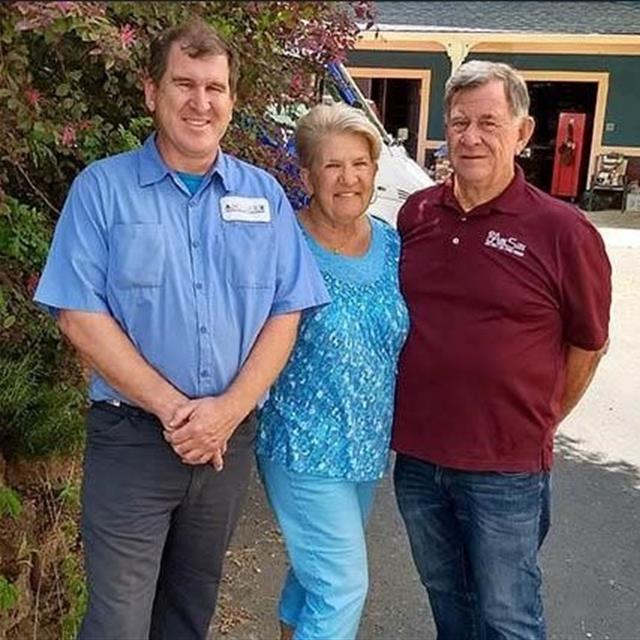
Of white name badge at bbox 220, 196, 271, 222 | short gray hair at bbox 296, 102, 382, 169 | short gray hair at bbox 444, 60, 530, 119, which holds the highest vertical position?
short gray hair at bbox 444, 60, 530, 119

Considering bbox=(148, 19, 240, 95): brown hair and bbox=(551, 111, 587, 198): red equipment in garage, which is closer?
bbox=(148, 19, 240, 95): brown hair

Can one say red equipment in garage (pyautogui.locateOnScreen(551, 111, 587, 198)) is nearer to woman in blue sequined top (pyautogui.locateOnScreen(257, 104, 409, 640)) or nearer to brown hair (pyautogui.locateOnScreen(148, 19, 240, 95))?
woman in blue sequined top (pyautogui.locateOnScreen(257, 104, 409, 640))

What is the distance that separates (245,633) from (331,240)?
1614mm

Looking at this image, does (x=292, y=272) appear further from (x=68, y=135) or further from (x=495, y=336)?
(x=68, y=135)

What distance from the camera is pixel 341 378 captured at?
232 cm

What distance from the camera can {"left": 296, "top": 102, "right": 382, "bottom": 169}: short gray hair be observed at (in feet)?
7.73

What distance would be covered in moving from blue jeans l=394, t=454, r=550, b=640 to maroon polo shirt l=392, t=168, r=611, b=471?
3.0 inches

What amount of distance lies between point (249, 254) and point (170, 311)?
9.1 inches

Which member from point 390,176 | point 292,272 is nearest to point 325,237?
point 292,272

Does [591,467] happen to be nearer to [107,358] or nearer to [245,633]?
[245,633]

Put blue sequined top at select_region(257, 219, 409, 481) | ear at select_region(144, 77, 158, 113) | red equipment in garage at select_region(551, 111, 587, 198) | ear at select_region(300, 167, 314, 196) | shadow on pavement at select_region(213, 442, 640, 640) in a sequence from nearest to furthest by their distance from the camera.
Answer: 1. ear at select_region(144, 77, 158, 113)
2. blue sequined top at select_region(257, 219, 409, 481)
3. ear at select_region(300, 167, 314, 196)
4. shadow on pavement at select_region(213, 442, 640, 640)
5. red equipment in garage at select_region(551, 111, 587, 198)

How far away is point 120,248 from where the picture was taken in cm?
197

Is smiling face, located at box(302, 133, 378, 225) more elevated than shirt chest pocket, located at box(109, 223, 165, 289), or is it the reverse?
smiling face, located at box(302, 133, 378, 225)

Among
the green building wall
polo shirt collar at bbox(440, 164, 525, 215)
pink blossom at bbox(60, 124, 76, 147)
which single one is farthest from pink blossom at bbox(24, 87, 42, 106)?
the green building wall
